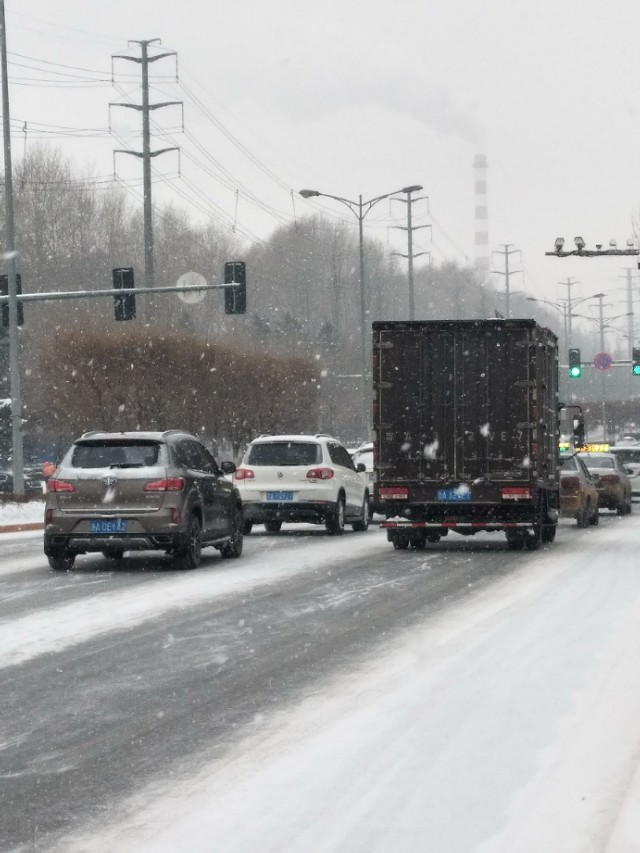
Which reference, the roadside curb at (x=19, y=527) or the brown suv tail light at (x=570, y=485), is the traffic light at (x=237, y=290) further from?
the brown suv tail light at (x=570, y=485)

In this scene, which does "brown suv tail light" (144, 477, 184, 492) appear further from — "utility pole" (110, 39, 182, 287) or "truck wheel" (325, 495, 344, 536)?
"utility pole" (110, 39, 182, 287)

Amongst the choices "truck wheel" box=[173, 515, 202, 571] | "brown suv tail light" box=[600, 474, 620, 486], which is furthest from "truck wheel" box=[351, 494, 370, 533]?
"truck wheel" box=[173, 515, 202, 571]

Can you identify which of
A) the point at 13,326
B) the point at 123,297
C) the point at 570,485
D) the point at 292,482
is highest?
the point at 123,297

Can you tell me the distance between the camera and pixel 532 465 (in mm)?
20328

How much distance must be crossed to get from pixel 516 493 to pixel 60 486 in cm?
632

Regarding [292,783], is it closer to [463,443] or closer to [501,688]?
[501,688]

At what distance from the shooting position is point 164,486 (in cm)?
1709

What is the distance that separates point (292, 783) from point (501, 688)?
8.20ft

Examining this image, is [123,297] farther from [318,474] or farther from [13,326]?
[318,474]

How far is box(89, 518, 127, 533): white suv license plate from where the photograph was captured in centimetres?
1703

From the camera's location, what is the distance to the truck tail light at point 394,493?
2070 cm

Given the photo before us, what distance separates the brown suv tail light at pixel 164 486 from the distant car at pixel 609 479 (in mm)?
17592

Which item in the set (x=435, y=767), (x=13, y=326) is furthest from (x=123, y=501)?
(x=13, y=326)

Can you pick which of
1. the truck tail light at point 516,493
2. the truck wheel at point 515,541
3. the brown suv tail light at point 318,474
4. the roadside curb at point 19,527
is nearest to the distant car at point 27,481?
the roadside curb at point 19,527
